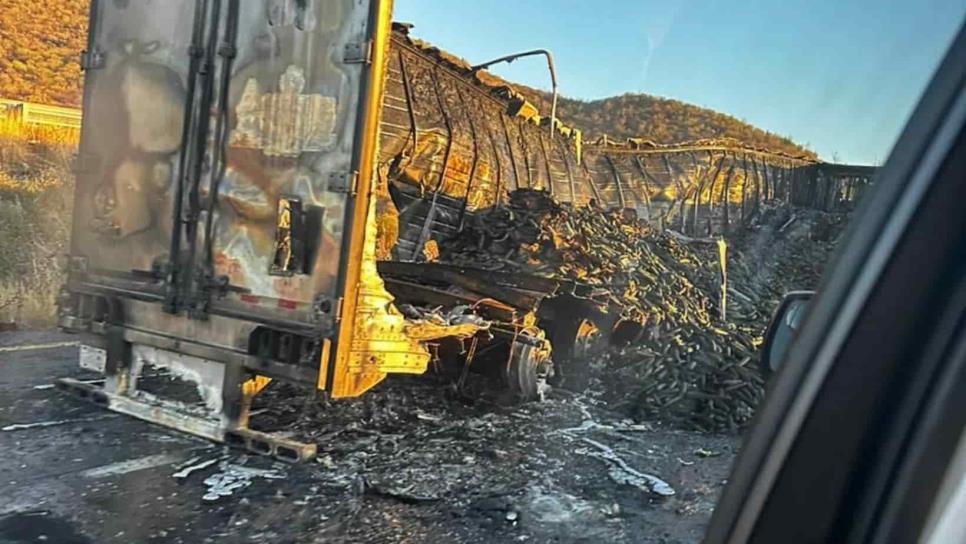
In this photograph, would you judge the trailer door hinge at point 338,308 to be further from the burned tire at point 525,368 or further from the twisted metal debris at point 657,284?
the burned tire at point 525,368

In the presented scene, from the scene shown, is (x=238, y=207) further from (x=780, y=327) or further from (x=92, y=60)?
(x=780, y=327)

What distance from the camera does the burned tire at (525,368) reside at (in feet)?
19.8

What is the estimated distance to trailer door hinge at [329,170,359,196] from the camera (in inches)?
144

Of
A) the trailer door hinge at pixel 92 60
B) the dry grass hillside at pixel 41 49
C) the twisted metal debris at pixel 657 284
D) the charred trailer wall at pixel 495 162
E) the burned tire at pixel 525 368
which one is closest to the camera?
the twisted metal debris at pixel 657 284

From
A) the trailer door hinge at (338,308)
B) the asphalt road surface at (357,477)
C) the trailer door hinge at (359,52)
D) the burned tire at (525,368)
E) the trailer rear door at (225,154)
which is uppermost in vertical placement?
the trailer door hinge at (359,52)

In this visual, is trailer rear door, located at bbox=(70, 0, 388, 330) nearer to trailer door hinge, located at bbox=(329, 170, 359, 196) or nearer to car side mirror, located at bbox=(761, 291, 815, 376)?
trailer door hinge, located at bbox=(329, 170, 359, 196)

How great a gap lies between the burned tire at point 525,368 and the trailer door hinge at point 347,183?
271cm

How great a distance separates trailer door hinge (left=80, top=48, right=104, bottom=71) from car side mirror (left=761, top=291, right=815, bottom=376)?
4187 millimetres

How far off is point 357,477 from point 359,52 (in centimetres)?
224

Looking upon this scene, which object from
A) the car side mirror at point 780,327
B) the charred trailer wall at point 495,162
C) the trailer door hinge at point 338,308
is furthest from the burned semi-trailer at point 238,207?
the car side mirror at point 780,327

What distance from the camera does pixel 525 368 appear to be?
6.05 meters

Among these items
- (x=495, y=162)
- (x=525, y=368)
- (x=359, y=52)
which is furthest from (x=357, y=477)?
(x=495, y=162)

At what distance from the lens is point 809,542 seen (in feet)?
3.36

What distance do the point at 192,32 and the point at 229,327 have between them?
5.20 feet
